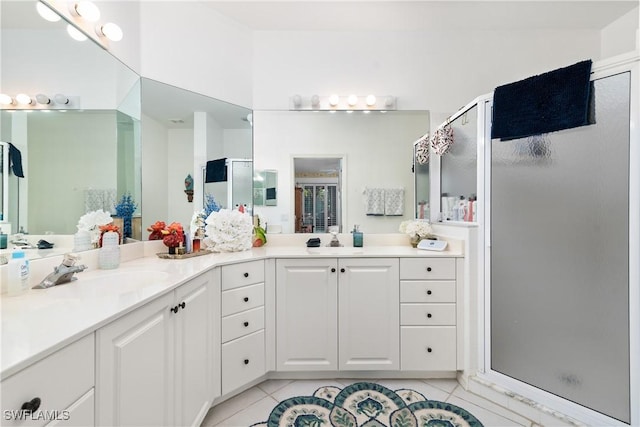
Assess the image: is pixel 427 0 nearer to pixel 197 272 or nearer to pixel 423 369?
pixel 197 272

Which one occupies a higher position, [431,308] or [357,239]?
[357,239]

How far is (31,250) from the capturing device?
4.09ft

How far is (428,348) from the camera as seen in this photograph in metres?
1.88

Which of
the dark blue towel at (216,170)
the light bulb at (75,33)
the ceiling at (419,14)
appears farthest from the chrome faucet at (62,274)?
the ceiling at (419,14)

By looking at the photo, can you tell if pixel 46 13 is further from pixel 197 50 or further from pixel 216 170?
pixel 216 170

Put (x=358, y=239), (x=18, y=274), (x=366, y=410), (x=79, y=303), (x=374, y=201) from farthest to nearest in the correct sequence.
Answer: (x=374, y=201)
(x=358, y=239)
(x=366, y=410)
(x=18, y=274)
(x=79, y=303)

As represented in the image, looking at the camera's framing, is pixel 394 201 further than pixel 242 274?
Yes

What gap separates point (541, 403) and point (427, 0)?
2741 millimetres

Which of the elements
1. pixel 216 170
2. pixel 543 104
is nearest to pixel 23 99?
pixel 216 170

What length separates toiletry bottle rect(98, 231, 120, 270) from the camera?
150cm

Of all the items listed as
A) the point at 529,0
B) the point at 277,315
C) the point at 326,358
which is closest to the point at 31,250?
the point at 277,315

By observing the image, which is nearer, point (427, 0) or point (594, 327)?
point (594, 327)

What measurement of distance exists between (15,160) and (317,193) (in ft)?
5.74

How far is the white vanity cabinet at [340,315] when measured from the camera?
1880 mm
